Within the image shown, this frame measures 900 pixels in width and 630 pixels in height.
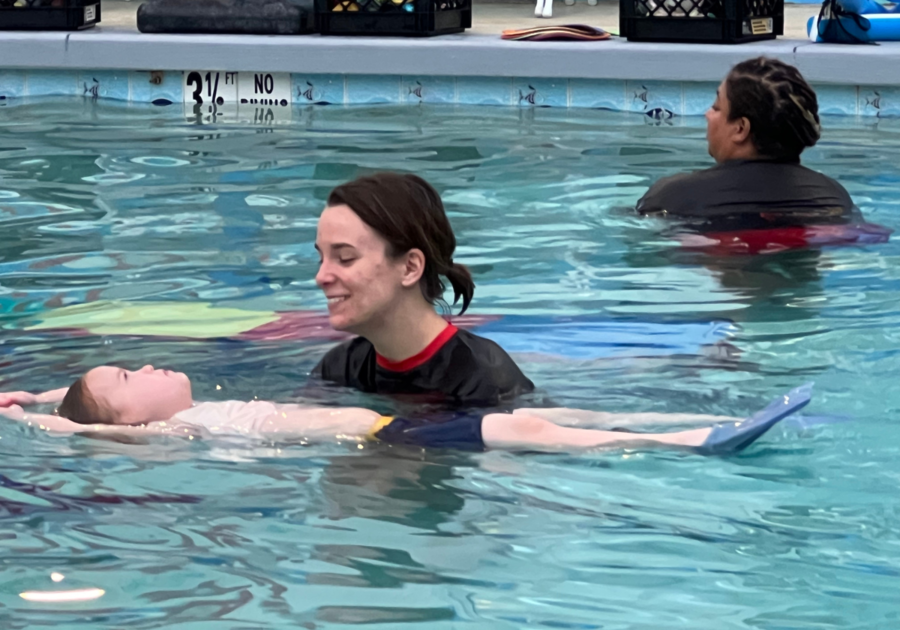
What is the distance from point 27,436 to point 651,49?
6.53m

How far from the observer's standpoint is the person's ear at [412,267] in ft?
12.1

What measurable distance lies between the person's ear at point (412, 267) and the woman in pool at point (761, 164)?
2682mm

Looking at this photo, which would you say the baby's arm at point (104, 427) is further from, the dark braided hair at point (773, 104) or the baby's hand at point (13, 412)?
the dark braided hair at point (773, 104)

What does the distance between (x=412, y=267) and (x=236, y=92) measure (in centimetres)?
697

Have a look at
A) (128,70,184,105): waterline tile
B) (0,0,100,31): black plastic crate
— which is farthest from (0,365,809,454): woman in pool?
(0,0,100,31): black plastic crate

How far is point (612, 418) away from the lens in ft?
12.8

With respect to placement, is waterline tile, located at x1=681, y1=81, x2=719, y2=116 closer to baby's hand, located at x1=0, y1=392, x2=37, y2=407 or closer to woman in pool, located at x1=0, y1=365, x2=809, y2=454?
woman in pool, located at x1=0, y1=365, x2=809, y2=454

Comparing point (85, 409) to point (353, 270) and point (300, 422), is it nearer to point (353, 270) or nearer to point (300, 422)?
point (300, 422)

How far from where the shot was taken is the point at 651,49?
31.4 ft

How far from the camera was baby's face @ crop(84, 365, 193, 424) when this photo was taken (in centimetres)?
387

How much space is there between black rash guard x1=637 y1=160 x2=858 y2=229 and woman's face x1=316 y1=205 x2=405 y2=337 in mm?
2747

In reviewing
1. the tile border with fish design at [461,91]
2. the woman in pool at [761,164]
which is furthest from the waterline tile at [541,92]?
the woman in pool at [761,164]

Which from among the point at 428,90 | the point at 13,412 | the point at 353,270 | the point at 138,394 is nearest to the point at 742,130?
the point at 353,270

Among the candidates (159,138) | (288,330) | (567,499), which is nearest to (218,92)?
(159,138)
